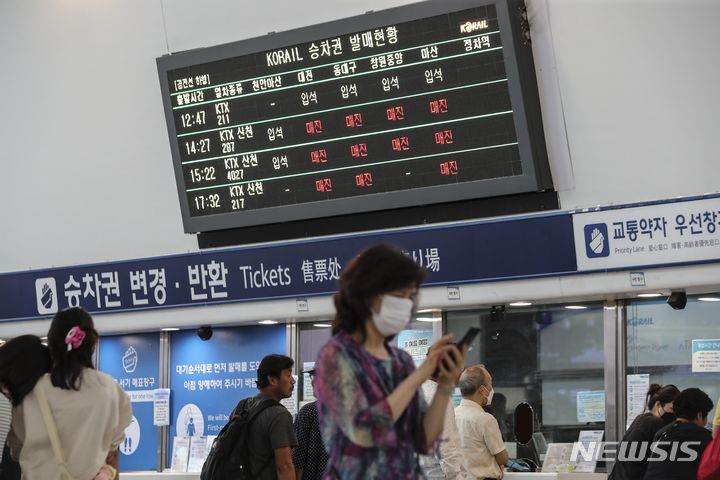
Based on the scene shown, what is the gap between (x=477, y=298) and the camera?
8609 mm

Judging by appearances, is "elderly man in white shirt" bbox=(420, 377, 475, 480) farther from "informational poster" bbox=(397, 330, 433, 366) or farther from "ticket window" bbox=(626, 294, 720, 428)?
"informational poster" bbox=(397, 330, 433, 366)

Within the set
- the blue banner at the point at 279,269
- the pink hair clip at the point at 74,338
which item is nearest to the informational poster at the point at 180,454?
the blue banner at the point at 279,269

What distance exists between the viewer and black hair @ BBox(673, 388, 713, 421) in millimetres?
6422

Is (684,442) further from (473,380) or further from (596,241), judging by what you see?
(596,241)

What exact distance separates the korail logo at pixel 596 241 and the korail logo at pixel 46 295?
5408 mm

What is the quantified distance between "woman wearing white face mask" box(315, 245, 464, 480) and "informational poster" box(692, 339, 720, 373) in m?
5.61

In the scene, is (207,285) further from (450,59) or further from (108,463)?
(108,463)

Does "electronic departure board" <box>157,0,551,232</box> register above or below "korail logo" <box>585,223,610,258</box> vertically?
above

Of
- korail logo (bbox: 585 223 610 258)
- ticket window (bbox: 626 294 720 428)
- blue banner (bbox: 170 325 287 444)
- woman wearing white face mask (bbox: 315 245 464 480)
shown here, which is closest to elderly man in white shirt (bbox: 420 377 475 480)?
korail logo (bbox: 585 223 610 258)

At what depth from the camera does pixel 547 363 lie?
350 inches

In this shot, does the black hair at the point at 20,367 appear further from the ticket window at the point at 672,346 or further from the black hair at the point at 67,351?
the ticket window at the point at 672,346

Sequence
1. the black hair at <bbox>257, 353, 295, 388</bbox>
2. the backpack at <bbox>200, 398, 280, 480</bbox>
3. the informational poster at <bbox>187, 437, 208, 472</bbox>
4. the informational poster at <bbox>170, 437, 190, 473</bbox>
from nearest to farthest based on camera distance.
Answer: the backpack at <bbox>200, 398, 280, 480</bbox>, the black hair at <bbox>257, 353, 295, 388</bbox>, the informational poster at <bbox>187, 437, 208, 472</bbox>, the informational poster at <bbox>170, 437, 190, 473</bbox>

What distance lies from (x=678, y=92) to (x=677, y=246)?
44.9 inches

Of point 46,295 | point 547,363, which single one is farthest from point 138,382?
point 547,363
